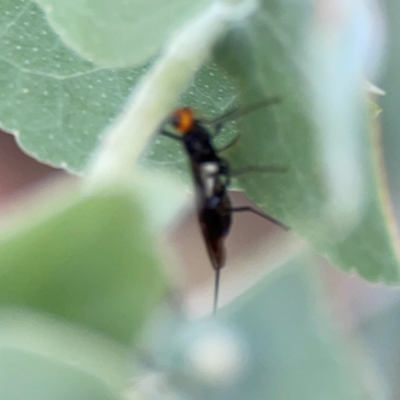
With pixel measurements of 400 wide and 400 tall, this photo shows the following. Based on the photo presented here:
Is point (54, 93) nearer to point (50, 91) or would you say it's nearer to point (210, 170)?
point (50, 91)

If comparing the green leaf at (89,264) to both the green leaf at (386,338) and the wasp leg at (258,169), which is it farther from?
the green leaf at (386,338)

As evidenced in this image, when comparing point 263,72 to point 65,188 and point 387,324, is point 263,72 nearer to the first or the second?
point 65,188

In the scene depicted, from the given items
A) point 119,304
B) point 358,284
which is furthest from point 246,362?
point 358,284

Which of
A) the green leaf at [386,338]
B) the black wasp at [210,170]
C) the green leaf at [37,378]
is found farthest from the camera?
the green leaf at [386,338]

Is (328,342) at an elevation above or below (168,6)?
below

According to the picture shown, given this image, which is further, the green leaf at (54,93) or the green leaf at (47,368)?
the green leaf at (54,93)

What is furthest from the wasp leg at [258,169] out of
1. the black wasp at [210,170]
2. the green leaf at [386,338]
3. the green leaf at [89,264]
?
the green leaf at [386,338]

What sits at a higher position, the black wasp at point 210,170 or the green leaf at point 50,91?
the green leaf at point 50,91

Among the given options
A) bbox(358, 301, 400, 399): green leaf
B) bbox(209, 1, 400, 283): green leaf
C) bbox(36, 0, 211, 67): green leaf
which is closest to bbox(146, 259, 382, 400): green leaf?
bbox(209, 1, 400, 283): green leaf
